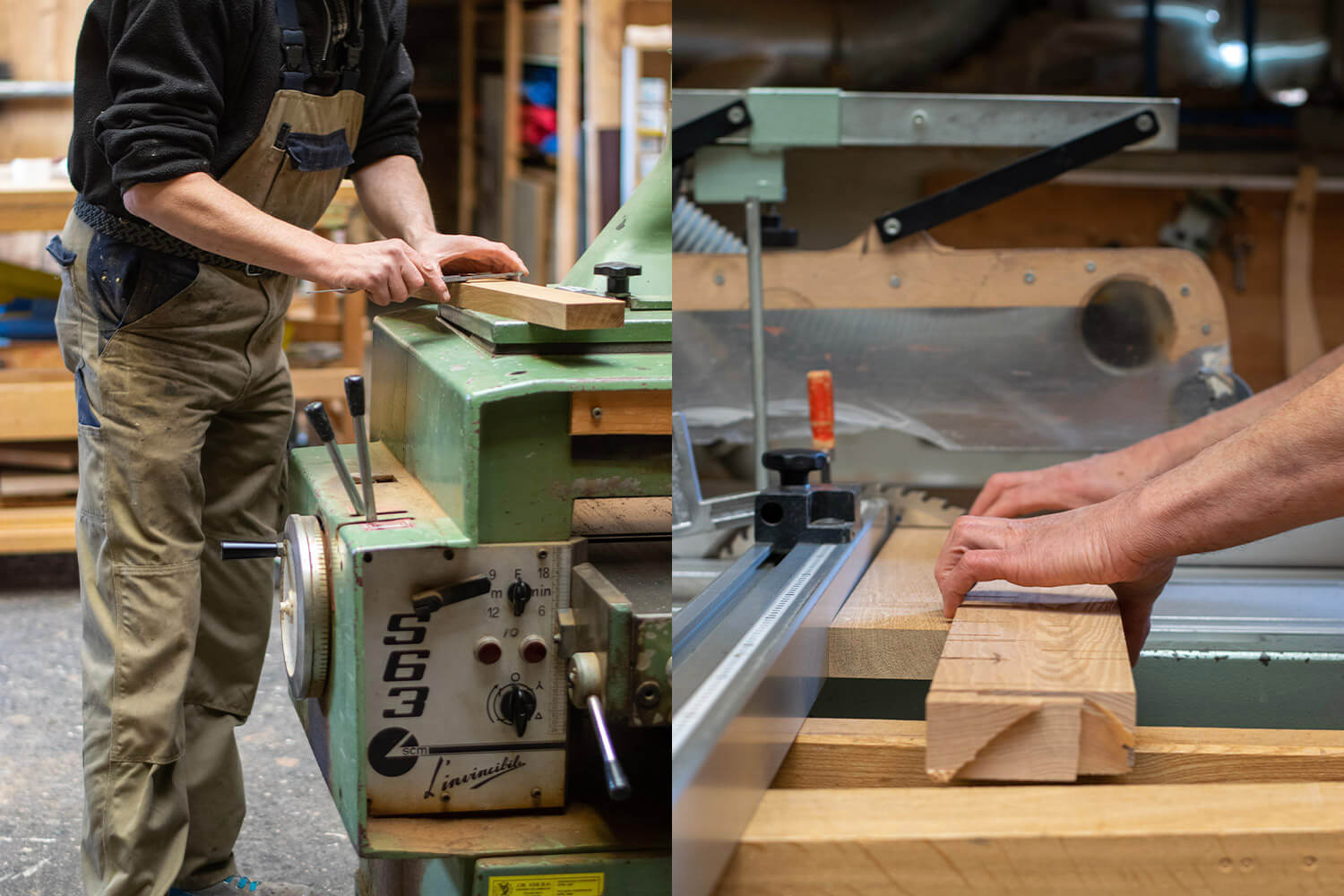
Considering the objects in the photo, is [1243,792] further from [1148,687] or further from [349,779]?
[349,779]

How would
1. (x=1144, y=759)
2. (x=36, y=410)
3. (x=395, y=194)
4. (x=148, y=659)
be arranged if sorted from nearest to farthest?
(x=1144, y=759) → (x=148, y=659) → (x=395, y=194) → (x=36, y=410)

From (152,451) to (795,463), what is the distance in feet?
2.63

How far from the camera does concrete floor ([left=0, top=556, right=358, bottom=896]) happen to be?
2.00m

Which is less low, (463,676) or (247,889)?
(463,676)

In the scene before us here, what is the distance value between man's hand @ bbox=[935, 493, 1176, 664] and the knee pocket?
3.12 feet

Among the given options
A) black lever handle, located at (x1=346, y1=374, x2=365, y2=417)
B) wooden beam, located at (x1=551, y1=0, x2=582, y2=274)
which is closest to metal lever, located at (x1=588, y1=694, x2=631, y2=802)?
black lever handle, located at (x1=346, y1=374, x2=365, y2=417)

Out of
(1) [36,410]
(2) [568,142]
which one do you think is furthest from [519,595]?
(2) [568,142]

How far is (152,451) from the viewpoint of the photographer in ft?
5.25

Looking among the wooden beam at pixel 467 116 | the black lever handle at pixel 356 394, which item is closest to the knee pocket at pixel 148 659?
the black lever handle at pixel 356 394

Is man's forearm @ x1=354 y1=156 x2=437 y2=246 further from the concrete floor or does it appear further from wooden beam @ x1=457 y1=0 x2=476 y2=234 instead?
wooden beam @ x1=457 y1=0 x2=476 y2=234

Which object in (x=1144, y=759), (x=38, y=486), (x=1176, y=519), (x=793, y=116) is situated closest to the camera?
(x=1144, y=759)

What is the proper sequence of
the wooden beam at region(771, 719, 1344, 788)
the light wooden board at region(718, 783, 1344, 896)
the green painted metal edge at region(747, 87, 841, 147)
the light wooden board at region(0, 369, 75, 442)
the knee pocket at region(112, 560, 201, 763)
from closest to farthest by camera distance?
the light wooden board at region(718, 783, 1344, 896) → the wooden beam at region(771, 719, 1344, 788) → the knee pocket at region(112, 560, 201, 763) → the green painted metal edge at region(747, 87, 841, 147) → the light wooden board at region(0, 369, 75, 442)

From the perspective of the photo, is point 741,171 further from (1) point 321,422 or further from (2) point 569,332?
(1) point 321,422

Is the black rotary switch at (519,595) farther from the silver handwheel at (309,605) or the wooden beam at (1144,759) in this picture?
the wooden beam at (1144,759)
